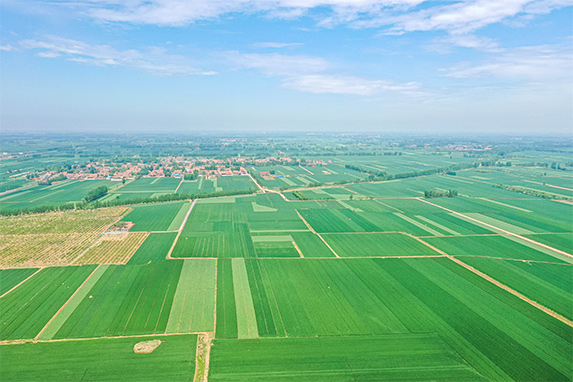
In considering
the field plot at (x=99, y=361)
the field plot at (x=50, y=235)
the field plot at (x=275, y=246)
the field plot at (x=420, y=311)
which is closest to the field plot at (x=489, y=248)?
the field plot at (x=420, y=311)

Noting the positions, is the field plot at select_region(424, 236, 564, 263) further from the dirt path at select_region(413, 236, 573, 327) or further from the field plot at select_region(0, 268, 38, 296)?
the field plot at select_region(0, 268, 38, 296)

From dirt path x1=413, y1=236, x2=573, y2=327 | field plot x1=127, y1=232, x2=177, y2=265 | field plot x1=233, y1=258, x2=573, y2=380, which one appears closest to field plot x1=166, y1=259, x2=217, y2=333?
field plot x1=233, y1=258, x2=573, y2=380

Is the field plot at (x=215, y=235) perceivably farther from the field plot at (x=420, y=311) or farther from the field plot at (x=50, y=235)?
the field plot at (x=50, y=235)

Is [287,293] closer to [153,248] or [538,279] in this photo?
[153,248]

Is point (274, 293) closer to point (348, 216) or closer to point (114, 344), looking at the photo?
point (114, 344)

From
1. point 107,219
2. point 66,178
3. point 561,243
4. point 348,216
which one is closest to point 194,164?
point 66,178

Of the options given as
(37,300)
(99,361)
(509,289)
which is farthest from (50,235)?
(509,289)
